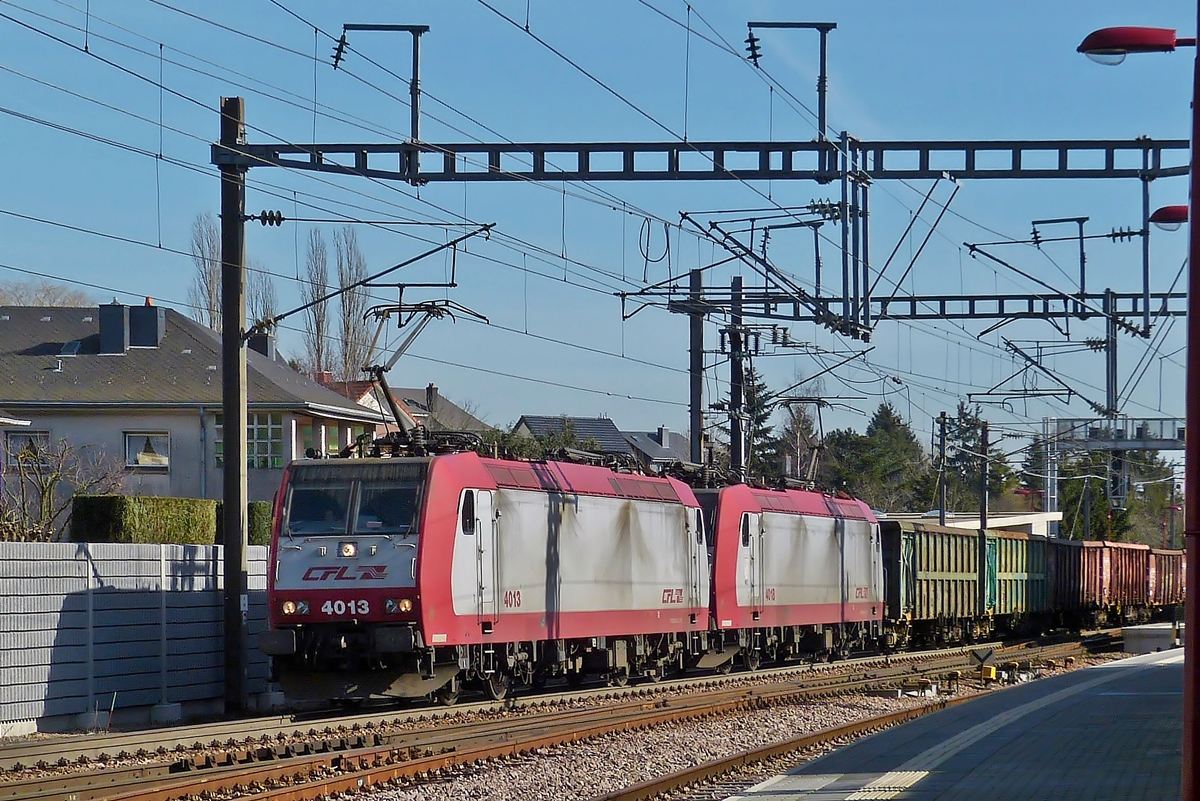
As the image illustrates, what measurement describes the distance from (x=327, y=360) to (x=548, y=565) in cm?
5745

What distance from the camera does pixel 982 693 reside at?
938 inches

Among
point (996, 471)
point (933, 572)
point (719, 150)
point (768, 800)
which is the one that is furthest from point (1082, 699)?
point (996, 471)

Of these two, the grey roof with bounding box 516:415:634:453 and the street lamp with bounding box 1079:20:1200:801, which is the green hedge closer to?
the street lamp with bounding box 1079:20:1200:801

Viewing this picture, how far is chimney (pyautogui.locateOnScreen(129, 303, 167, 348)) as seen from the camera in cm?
4981

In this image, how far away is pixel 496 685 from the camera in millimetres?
20172

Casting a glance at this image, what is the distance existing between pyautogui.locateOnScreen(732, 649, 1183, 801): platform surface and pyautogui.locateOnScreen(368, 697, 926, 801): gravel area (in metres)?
1.52

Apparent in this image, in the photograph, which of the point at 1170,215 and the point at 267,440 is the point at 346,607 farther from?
the point at 267,440

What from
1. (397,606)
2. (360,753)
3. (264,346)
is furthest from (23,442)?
(360,753)

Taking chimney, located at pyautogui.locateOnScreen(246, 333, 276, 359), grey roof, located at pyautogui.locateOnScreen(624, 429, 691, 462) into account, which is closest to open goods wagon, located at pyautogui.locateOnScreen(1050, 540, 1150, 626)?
chimney, located at pyautogui.locateOnScreen(246, 333, 276, 359)

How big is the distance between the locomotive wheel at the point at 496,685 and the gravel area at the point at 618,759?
300 centimetres

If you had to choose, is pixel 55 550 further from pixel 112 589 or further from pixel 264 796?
pixel 264 796

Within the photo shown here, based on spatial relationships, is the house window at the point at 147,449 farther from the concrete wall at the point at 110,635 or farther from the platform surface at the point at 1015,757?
the platform surface at the point at 1015,757

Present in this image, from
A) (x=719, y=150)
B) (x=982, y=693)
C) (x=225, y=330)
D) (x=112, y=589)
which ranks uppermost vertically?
(x=719, y=150)

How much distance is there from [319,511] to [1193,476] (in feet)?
43.7
